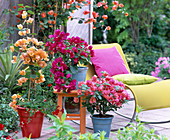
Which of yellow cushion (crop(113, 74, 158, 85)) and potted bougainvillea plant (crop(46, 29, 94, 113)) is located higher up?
potted bougainvillea plant (crop(46, 29, 94, 113))

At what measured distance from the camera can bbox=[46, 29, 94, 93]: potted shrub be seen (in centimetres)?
246

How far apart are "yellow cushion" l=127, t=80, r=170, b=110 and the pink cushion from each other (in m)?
0.66

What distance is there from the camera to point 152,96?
2650 millimetres

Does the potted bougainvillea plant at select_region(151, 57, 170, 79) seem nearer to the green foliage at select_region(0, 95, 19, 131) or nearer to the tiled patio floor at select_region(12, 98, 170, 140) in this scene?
the tiled patio floor at select_region(12, 98, 170, 140)

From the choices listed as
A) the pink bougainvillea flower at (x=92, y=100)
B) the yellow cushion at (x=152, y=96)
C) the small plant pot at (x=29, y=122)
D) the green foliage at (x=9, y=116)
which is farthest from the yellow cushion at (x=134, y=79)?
the green foliage at (x=9, y=116)

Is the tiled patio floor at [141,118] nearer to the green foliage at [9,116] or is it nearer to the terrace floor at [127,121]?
the terrace floor at [127,121]

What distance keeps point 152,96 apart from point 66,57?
899 millimetres

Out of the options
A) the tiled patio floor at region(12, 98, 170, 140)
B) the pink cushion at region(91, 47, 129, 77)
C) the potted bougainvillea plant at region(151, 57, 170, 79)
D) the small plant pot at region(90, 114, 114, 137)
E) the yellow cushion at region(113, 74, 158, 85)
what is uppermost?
the pink cushion at region(91, 47, 129, 77)

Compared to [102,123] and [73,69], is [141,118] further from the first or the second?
[73,69]

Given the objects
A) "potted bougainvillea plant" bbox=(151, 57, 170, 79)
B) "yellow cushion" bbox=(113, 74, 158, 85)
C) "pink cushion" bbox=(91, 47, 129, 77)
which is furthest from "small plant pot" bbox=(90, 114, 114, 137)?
"potted bougainvillea plant" bbox=(151, 57, 170, 79)

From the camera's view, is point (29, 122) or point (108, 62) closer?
point (29, 122)

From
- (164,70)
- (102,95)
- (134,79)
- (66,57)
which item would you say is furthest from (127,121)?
(164,70)

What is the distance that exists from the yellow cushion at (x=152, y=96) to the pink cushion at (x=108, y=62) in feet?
2.18

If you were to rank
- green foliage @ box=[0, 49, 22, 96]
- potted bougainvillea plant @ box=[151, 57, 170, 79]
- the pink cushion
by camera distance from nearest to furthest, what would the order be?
green foliage @ box=[0, 49, 22, 96], the pink cushion, potted bougainvillea plant @ box=[151, 57, 170, 79]
